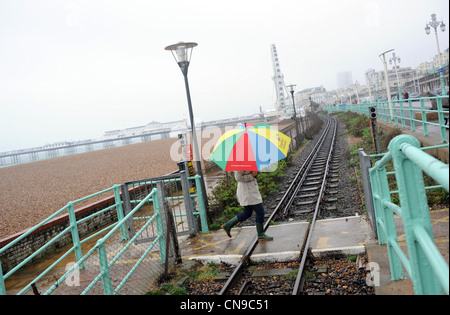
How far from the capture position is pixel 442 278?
5.51ft

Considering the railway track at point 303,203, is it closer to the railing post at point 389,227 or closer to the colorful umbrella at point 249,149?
the railing post at point 389,227

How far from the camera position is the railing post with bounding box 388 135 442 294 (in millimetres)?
2105

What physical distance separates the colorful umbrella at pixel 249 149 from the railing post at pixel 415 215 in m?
3.87

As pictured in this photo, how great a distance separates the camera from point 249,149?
20.3ft

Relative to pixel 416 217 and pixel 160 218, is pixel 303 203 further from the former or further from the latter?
pixel 416 217

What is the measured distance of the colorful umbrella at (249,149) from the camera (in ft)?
20.3

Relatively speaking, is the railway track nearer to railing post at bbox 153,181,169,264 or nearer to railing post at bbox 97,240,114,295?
railing post at bbox 153,181,169,264

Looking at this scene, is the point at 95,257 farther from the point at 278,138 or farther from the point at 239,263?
the point at 278,138

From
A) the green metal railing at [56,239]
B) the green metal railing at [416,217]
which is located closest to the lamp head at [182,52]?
the green metal railing at [56,239]

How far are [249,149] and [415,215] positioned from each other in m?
4.07

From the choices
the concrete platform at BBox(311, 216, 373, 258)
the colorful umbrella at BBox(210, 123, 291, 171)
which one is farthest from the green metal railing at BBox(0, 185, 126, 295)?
the concrete platform at BBox(311, 216, 373, 258)

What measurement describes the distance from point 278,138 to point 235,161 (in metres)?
0.81

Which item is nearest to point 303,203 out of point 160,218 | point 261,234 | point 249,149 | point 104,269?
point 261,234
